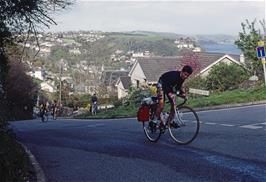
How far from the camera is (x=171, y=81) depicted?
32.3 feet

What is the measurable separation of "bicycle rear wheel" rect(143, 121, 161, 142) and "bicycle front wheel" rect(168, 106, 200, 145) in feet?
1.31

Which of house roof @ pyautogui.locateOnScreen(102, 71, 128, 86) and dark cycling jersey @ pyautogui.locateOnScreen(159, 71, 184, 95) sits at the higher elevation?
house roof @ pyautogui.locateOnScreen(102, 71, 128, 86)

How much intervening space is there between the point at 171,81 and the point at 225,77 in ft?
82.8

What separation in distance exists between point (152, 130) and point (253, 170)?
3930mm

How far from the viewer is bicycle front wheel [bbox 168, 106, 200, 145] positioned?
32.2ft

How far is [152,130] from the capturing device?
10.8 m

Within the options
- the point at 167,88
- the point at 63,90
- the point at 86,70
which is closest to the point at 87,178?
the point at 167,88

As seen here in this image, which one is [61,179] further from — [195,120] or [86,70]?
[86,70]

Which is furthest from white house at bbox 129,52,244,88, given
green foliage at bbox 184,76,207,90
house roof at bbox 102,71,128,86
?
green foliage at bbox 184,76,207,90

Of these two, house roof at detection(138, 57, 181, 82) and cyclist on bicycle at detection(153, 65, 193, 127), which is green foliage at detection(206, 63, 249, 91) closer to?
cyclist on bicycle at detection(153, 65, 193, 127)

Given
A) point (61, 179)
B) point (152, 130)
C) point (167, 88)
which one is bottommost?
point (61, 179)

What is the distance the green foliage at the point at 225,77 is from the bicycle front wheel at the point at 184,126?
23.6m

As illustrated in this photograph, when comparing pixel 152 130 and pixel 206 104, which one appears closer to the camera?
pixel 152 130

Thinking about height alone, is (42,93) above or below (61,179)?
above
